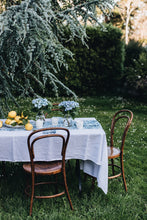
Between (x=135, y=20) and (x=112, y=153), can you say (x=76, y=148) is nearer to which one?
(x=112, y=153)

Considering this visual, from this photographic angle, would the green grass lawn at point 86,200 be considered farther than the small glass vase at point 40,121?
No

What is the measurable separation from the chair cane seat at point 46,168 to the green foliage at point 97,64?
27.1ft


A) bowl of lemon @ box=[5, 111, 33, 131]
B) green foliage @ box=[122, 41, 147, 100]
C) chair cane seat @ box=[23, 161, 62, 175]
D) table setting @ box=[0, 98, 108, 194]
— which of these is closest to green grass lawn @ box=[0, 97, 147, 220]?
table setting @ box=[0, 98, 108, 194]

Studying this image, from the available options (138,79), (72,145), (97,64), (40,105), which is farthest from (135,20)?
(72,145)

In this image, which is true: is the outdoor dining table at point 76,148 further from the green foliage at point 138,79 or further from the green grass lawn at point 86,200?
the green foliage at point 138,79

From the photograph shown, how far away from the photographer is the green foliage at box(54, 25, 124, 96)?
36.4ft

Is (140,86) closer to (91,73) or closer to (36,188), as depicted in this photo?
(91,73)

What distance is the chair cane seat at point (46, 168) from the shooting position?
2817 mm

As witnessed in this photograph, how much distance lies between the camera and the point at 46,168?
2900 millimetres

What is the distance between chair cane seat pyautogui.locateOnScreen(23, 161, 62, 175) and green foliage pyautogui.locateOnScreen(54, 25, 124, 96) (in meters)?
8.25

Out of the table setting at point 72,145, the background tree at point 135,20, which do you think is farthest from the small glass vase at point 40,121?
Result: the background tree at point 135,20

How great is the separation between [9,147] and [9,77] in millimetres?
1133

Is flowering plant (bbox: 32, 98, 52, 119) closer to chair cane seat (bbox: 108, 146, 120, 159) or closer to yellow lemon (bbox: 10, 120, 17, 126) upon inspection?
yellow lemon (bbox: 10, 120, 17, 126)

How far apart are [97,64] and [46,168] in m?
9.14
